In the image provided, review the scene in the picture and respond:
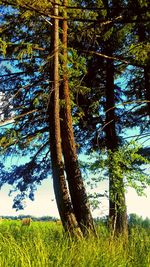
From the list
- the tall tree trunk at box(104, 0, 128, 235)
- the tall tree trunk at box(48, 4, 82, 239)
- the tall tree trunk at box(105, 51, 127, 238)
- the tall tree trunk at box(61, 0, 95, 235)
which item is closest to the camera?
the tall tree trunk at box(48, 4, 82, 239)

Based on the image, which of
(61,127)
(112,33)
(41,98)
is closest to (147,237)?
(61,127)

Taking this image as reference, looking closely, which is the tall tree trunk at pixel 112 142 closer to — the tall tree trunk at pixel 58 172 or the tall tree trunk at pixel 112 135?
the tall tree trunk at pixel 112 135

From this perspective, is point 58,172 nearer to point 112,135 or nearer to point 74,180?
point 74,180

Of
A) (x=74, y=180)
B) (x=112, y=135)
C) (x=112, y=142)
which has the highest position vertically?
(x=112, y=135)

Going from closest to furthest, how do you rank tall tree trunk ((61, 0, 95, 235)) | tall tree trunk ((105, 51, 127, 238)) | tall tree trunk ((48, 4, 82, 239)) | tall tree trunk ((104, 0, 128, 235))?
tall tree trunk ((48, 4, 82, 239)) → tall tree trunk ((61, 0, 95, 235)) → tall tree trunk ((104, 0, 128, 235)) → tall tree trunk ((105, 51, 127, 238))

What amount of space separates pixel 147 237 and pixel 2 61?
35.1 ft

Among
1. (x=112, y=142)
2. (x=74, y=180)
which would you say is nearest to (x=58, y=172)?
(x=74, y=180)

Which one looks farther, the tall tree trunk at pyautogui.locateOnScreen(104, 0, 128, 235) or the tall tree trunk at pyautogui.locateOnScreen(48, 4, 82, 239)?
the tall tree trunk at pyautogui.locateOnScreen(104, 0, 128, 235)

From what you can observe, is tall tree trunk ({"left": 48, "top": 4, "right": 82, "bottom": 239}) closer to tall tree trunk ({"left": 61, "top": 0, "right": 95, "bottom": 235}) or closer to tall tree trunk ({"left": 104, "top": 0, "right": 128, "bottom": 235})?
tall tree trunk ({"left": 61, "top": 0, "right": 95, "bottom": 235})

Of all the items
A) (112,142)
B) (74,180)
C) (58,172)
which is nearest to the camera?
(58,172)

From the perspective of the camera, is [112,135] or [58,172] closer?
[58,172]

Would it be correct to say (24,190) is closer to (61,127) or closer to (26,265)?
(61,127)

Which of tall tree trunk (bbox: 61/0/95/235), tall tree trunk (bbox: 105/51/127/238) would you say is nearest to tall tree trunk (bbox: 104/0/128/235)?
tall tree trunk (bbox: 105/51/127/238)

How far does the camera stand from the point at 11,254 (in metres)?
6.59
